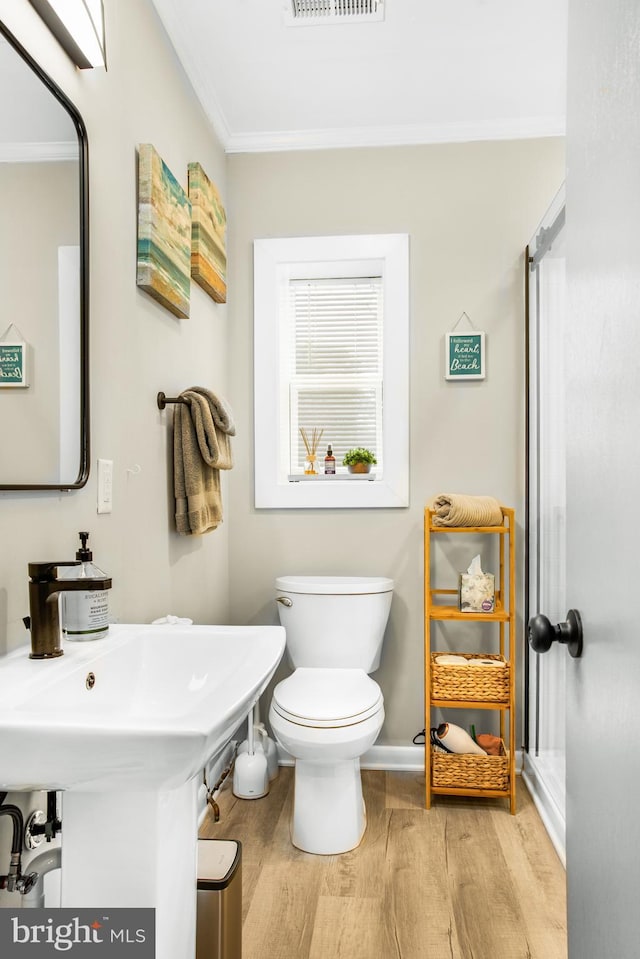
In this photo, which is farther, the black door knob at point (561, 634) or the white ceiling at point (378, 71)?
the white ceiling at point (378, 71)

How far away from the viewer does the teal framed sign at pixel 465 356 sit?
107 inches

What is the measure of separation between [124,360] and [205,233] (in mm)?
756

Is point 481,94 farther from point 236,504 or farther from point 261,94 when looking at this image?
point 236,504

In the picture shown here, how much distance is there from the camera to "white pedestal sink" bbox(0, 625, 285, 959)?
800 mm

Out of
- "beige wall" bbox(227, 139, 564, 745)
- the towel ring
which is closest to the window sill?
"beige wall" bbox(227, 139, 564, 745)

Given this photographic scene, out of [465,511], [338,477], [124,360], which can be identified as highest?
[124,360]

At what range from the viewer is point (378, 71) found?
2.38 meters

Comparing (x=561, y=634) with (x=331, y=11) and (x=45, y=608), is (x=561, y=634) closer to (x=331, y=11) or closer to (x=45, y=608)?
(x=45, y=608)

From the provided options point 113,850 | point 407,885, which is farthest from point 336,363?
point 113,850

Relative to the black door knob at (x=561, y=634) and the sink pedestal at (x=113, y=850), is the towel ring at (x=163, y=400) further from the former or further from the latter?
the black door knob at (x=561, y=634)

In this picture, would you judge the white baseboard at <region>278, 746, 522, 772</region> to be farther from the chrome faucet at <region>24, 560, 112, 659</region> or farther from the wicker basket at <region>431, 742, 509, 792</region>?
the chrome faucet at <region>24, 560, 112, 659</region>

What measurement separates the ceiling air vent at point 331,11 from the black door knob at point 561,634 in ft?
6.37

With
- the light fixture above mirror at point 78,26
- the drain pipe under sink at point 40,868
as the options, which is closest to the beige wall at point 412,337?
the light fixture above mirror at point 78,26

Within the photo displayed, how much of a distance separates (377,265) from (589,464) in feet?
6.95
